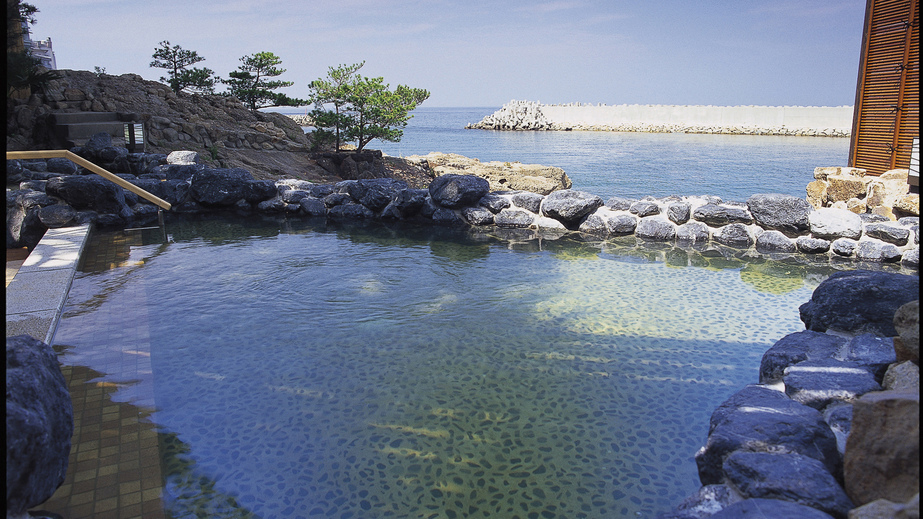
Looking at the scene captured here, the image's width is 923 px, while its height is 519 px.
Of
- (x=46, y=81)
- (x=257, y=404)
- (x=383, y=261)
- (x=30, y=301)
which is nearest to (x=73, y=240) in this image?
(x=30, y=301)

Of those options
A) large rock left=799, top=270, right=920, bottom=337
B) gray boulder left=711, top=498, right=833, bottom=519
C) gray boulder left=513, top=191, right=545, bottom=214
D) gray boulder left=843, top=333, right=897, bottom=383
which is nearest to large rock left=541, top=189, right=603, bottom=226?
gray boulder left=513, top=191, right=545, bottom=214

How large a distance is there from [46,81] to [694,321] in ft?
57.2

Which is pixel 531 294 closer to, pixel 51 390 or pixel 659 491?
pixel 659 491

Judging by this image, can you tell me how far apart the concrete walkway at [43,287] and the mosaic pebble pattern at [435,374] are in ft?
0.85

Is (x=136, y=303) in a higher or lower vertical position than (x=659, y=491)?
higher

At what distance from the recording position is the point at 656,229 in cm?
698

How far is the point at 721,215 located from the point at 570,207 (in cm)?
179

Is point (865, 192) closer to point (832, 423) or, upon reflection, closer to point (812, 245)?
point (812, 245)

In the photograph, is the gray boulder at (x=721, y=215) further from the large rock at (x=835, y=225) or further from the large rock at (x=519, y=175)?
the large rock at (x=519, y=175)

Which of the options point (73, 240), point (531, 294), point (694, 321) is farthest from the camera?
point (73, 240)

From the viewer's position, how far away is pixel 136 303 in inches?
180

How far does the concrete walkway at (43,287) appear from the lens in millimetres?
3352

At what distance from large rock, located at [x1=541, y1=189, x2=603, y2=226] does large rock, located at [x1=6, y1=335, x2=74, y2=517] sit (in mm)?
6053

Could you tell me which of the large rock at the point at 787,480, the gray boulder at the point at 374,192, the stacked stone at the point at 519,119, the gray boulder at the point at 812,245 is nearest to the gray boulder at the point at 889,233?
the gray boulder at the point at 812,245
